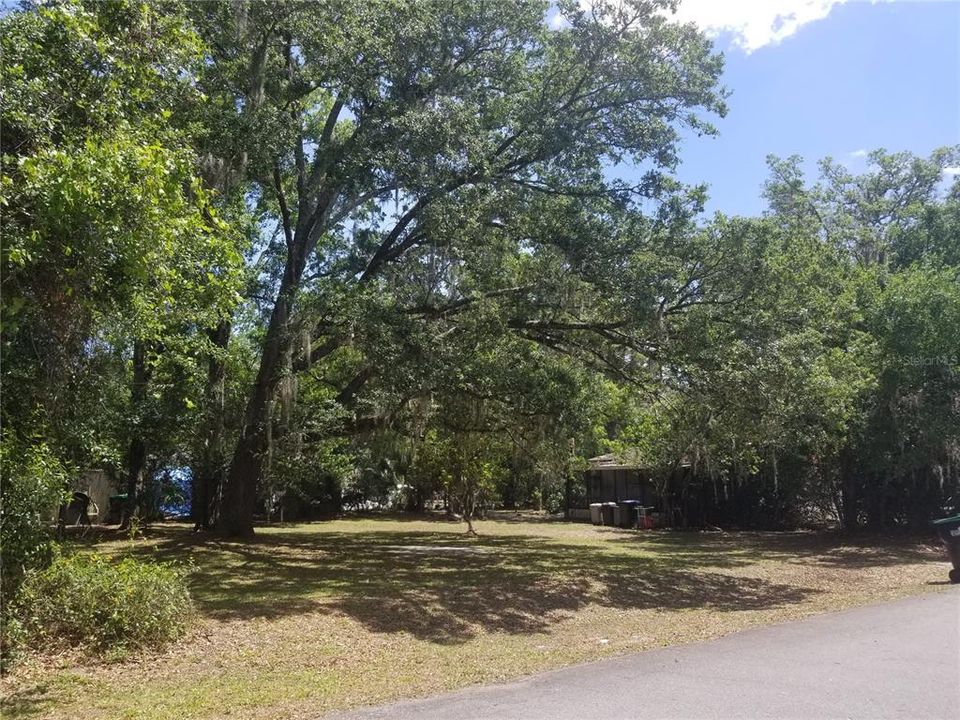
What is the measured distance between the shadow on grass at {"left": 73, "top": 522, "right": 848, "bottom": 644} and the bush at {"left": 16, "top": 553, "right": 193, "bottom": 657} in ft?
4.88

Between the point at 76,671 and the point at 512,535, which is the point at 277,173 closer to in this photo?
the point at 76,671

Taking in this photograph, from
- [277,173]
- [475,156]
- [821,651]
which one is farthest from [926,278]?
[277,173]

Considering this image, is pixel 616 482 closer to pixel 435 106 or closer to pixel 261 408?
pixel 261 408

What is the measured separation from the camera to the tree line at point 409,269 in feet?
22.8

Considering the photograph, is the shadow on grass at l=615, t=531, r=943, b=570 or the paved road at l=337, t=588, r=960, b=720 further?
the shadow on grass at l=615, t=531, r=943, b=570

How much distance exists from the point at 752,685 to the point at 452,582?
21.5 ft

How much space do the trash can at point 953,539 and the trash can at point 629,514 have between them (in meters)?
15.0

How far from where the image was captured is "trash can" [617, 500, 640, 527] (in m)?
27.5

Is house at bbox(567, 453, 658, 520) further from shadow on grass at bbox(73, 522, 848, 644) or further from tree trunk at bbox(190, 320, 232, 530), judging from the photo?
tree trunk at bbox(190, 320, 232, 530)

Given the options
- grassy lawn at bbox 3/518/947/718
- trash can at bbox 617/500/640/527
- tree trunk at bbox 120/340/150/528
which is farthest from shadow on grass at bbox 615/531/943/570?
tree trunk at bbox 120/340/150/528

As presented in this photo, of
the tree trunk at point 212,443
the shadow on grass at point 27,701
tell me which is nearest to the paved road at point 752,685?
the shadow on grass at point 27,701

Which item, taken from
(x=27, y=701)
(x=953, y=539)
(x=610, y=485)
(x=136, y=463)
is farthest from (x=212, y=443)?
(x=610, y=485)

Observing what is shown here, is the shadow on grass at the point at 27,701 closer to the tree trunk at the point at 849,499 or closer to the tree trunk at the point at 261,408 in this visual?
the tree trunk at the point at 261,408

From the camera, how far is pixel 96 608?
7.37 metres
